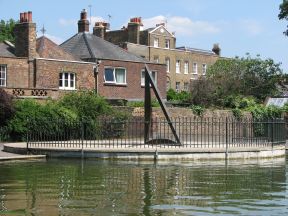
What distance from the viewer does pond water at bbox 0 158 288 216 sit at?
12391mm

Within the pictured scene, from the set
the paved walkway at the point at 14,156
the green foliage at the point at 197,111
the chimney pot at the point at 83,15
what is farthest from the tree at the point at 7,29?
the paved walkway at the point at 14,156

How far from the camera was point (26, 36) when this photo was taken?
41.8 meters

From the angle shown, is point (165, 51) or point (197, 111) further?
point (165, 51)

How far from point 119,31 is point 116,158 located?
53596 mm

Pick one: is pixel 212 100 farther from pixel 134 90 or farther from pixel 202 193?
pixel 202 193

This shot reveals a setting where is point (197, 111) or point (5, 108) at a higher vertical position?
point (197, 111)

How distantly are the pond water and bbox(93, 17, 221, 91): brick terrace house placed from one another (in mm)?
48732

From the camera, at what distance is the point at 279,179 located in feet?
60.8

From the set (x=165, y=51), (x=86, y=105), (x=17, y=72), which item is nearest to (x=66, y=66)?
(x=17, y=72)

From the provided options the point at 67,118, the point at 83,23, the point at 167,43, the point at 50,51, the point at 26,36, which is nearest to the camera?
the point at 67,118

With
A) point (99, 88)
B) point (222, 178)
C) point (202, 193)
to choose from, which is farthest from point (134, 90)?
point (202, 193)

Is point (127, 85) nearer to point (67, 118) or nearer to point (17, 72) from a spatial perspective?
point (17, 72)

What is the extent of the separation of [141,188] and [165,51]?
210ft

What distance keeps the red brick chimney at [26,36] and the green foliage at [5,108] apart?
10099 millimetres
